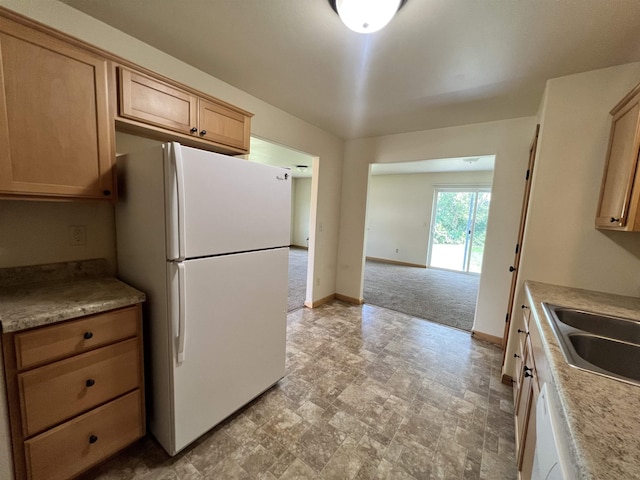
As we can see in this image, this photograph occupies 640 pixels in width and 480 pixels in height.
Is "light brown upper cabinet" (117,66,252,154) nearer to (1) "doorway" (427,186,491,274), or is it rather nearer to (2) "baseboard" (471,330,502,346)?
(2) "baseboard" (471,330,502,346)

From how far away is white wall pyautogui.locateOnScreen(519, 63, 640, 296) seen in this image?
173 centimetres

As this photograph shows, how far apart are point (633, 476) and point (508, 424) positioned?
1.59 meters

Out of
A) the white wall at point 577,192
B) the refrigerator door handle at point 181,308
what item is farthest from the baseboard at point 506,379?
the refrigerator door handle at point 181,308

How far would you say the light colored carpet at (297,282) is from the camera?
12.4ft

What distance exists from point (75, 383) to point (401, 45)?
8.34ft

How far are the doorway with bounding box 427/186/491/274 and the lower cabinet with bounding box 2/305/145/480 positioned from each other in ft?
21.5

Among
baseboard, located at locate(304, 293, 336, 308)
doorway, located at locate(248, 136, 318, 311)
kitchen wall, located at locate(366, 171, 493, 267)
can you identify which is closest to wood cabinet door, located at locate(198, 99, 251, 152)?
doorway, located at locate(248, 136, 318, 311)

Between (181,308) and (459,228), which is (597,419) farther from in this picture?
(459,228)

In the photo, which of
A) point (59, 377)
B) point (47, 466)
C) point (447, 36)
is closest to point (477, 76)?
point (447, 36)

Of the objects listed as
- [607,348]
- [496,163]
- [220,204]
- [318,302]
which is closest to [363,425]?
[607,348]

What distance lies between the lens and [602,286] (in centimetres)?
180

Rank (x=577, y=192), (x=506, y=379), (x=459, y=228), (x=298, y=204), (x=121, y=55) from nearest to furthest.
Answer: (x=121, y=55), (x=577, y=192), (x=506, y=379), (x=459, y=228), (x=298, y=204)

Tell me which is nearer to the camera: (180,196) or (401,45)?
(180,196)

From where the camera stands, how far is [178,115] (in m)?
1.68
